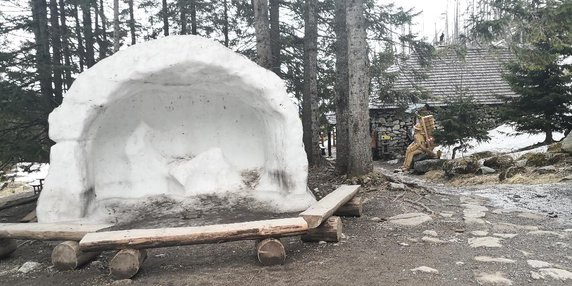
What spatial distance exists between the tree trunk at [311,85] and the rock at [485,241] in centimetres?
700

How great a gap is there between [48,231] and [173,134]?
7.78 feet

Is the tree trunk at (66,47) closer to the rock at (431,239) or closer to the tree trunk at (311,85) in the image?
the tree trunk at (311,85)

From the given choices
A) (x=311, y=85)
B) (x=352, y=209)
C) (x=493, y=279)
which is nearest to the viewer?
(x=493, y=279)

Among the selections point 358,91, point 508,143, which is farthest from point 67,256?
point 508,143

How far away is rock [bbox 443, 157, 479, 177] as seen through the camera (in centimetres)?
929

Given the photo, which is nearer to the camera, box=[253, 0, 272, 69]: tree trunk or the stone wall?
box=[253, 0, 272, 69]: tree trunk

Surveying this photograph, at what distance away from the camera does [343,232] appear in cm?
485

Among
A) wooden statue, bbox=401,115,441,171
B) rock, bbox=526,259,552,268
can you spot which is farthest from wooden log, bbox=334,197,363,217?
wooden statue, bbox=401,115,441,171

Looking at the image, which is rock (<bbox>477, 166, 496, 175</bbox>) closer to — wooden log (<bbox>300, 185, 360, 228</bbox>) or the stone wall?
wooden log (<bbox>300, 185, 360, 228</bbox>)

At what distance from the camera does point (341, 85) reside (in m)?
8.93

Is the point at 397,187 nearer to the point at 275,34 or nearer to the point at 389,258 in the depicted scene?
the point at 389,258

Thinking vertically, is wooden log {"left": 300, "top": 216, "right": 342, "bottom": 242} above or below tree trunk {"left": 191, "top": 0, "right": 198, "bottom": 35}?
below

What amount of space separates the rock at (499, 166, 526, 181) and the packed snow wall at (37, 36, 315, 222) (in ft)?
17.3

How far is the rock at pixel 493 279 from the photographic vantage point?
3064 mm
